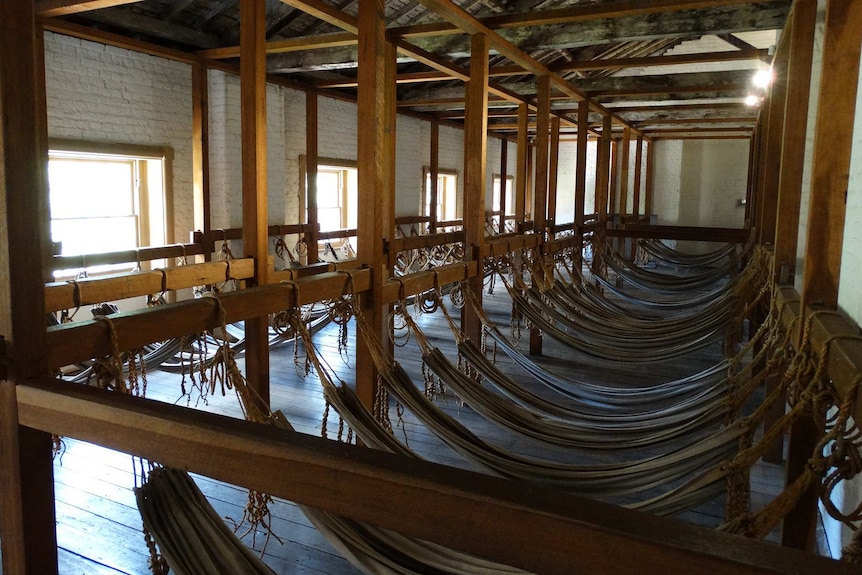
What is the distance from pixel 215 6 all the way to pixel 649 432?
14.7ft

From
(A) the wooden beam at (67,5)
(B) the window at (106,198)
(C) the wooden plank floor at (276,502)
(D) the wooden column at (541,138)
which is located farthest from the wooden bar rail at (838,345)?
(B) the window at (106,198)

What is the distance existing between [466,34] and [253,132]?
2312mm

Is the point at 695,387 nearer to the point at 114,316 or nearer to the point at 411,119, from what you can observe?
the point at 114,316

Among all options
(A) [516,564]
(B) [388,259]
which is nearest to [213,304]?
(A) [516,564]

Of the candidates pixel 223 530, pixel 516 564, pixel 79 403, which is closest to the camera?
pixel 516 564

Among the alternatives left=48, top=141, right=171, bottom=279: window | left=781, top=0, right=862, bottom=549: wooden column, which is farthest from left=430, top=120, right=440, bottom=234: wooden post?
left=781, top=0, right=862, bottom=549: wooden column

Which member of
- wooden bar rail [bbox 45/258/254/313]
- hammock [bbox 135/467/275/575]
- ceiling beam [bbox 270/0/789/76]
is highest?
ceiling beam [bbox 270/0/789/76]

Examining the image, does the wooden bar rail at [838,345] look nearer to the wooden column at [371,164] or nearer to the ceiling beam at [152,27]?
the wooden column at [371,164]

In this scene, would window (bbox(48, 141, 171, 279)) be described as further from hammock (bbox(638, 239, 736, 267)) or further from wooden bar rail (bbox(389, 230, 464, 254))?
hammock (bbox(638, 239, 736, 267))

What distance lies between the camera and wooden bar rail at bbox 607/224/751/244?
6.86 metres

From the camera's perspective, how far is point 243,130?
262cm

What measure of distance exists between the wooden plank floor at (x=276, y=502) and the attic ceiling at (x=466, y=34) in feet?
7.32

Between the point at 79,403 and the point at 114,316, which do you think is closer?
the point at 79,403

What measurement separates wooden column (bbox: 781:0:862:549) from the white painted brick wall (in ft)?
15.5
